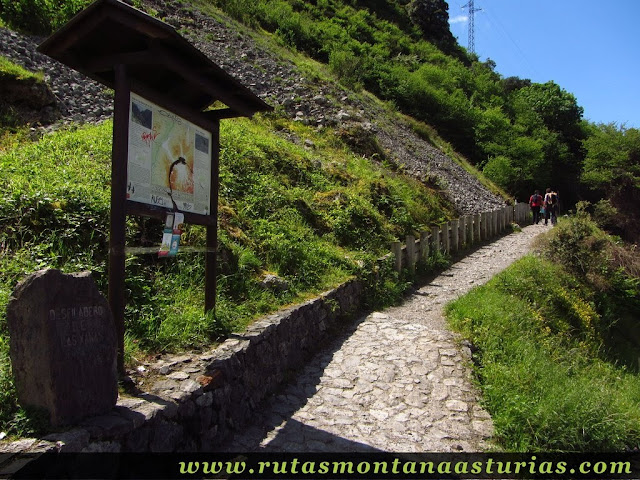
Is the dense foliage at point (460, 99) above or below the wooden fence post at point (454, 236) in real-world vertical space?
above

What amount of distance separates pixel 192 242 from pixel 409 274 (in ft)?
17.3

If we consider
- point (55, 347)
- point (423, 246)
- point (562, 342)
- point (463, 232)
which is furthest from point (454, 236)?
point (55, 347)

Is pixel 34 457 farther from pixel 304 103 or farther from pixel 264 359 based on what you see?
pixel 304 103

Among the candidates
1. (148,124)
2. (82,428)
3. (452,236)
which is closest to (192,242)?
(148,124)

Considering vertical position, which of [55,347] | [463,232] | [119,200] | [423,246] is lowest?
[55,347]

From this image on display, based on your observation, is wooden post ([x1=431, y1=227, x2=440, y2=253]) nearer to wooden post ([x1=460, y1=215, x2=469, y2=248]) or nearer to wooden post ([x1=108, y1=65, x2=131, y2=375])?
wooden post ([x1=460, y1=215, x2=469, y2=248])

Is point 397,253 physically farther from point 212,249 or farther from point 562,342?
point 212,249

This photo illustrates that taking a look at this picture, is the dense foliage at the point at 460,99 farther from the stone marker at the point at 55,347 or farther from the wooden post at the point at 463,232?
the stone marker at the point at 55,347

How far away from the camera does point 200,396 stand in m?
3.73

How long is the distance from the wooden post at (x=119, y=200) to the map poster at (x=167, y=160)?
0.26 ft

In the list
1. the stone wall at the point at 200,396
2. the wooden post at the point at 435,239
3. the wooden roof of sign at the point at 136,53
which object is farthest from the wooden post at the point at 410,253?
the wooden roof of sign at the point at 136,53

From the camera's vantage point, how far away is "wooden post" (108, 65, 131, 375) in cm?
359

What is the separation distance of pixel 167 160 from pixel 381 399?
131 inches

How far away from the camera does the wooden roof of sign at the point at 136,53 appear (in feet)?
11.5
